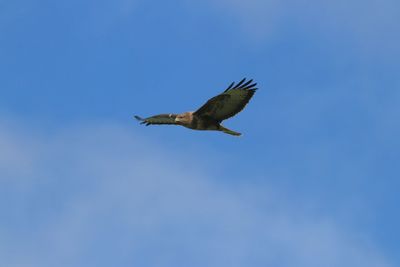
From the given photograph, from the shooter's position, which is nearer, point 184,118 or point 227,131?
point 184,118

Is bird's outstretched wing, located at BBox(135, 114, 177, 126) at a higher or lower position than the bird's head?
higher

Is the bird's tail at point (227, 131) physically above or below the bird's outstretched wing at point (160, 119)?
below

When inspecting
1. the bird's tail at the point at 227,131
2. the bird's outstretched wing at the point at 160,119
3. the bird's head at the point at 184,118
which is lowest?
the bird's tail at the point at 227,131

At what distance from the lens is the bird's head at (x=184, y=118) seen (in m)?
33.0

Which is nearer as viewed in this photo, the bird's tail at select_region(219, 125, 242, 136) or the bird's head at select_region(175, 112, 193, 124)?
the bird's head at select_region(175, 112, 193, 124)

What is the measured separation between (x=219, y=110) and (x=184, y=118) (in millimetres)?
1150

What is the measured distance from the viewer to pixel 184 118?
33.1 meters

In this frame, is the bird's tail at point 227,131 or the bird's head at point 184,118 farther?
the bird's tail at point 227,131

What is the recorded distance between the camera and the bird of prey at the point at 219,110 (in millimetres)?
32312

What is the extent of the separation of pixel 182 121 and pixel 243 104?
1.94 m

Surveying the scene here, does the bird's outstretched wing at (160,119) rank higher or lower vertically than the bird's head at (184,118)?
higher

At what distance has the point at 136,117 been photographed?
121ft

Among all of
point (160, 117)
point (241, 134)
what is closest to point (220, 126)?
point (241, 134)

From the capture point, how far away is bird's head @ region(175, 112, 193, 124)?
108 ft
